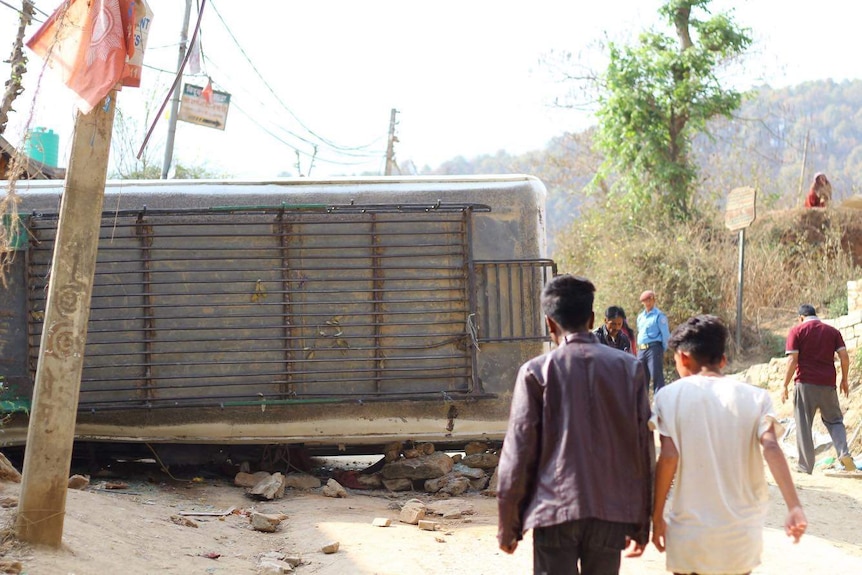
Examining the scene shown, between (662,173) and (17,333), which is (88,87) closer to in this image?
(17,333)

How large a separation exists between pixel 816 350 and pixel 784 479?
22.9 feet

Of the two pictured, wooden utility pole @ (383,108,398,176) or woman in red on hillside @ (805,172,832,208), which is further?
wooden utility pole @ (383,108,398,176)

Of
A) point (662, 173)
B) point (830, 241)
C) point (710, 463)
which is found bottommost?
point (710, 463)

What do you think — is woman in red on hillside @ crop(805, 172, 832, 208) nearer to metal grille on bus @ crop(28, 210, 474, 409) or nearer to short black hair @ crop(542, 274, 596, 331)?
metal grille on bus @ crop(28, 210, 474, 409)

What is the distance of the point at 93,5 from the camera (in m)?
6.00

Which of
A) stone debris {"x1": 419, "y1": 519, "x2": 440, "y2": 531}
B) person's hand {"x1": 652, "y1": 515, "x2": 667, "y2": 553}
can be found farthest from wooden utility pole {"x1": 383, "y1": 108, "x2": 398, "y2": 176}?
person's hand {"x1": 652, "y1": 515, "x2": 667, "y2": 553}

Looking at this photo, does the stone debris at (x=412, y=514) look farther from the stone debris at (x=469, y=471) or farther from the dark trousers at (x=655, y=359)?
the dark trousers at (x=655, y=359)

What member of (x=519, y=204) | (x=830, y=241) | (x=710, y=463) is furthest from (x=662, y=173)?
(x=710, y=463)

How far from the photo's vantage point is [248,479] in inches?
358

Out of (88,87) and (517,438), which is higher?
(88,87)

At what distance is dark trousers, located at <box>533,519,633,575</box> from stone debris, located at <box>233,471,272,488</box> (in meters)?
5.76

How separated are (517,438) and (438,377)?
5.45 meters

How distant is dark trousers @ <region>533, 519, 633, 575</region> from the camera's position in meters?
3.57

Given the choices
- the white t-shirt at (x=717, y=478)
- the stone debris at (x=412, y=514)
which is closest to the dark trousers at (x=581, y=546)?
the white t-shirt at (x=717, y=478)
